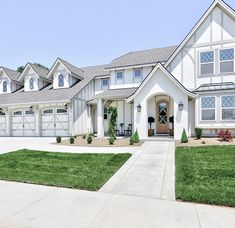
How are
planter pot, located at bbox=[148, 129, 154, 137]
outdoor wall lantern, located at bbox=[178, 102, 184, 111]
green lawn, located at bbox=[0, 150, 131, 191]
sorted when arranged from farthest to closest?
planter pot, located at bbox=[148, 129, 154, 137] < outdoor wall lantern, located at bbox=[178, 102, 184, 111] < green lawn, located at bbox=[0, 150, 131, 191]

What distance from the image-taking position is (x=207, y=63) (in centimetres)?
1706

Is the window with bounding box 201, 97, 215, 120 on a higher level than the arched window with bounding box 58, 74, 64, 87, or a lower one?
lower

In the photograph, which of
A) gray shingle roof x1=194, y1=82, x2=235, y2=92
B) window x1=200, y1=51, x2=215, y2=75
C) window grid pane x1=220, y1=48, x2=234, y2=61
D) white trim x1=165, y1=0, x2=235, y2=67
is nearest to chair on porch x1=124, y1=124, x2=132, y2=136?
white trim x1=165, y1=0, x2=235, y2=67

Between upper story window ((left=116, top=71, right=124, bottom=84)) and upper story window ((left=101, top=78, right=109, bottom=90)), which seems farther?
upper story window ((left=101, top=78, right=109, bottom=90))

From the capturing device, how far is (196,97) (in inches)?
632

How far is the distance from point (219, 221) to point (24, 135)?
2403cm

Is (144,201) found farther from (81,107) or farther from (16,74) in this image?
(16,74)

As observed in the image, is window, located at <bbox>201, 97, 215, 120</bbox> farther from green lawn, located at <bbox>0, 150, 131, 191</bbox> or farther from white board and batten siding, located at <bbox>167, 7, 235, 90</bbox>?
green lawn, located at <bbox>0, 150, 131, 191</bbox>

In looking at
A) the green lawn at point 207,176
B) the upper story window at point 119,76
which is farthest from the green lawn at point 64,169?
the upper story window at point 119,76

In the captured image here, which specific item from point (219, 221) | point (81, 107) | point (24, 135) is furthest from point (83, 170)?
point (24, 135)

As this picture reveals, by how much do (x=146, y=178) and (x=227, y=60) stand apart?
1369 cm

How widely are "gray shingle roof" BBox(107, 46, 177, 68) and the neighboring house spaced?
0.10m

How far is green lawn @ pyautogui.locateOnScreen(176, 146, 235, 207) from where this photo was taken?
17.2 feet

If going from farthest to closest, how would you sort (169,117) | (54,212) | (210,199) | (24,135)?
1. (24,135)
2. (169,117)
3. (210,199)
4. (54,212)
